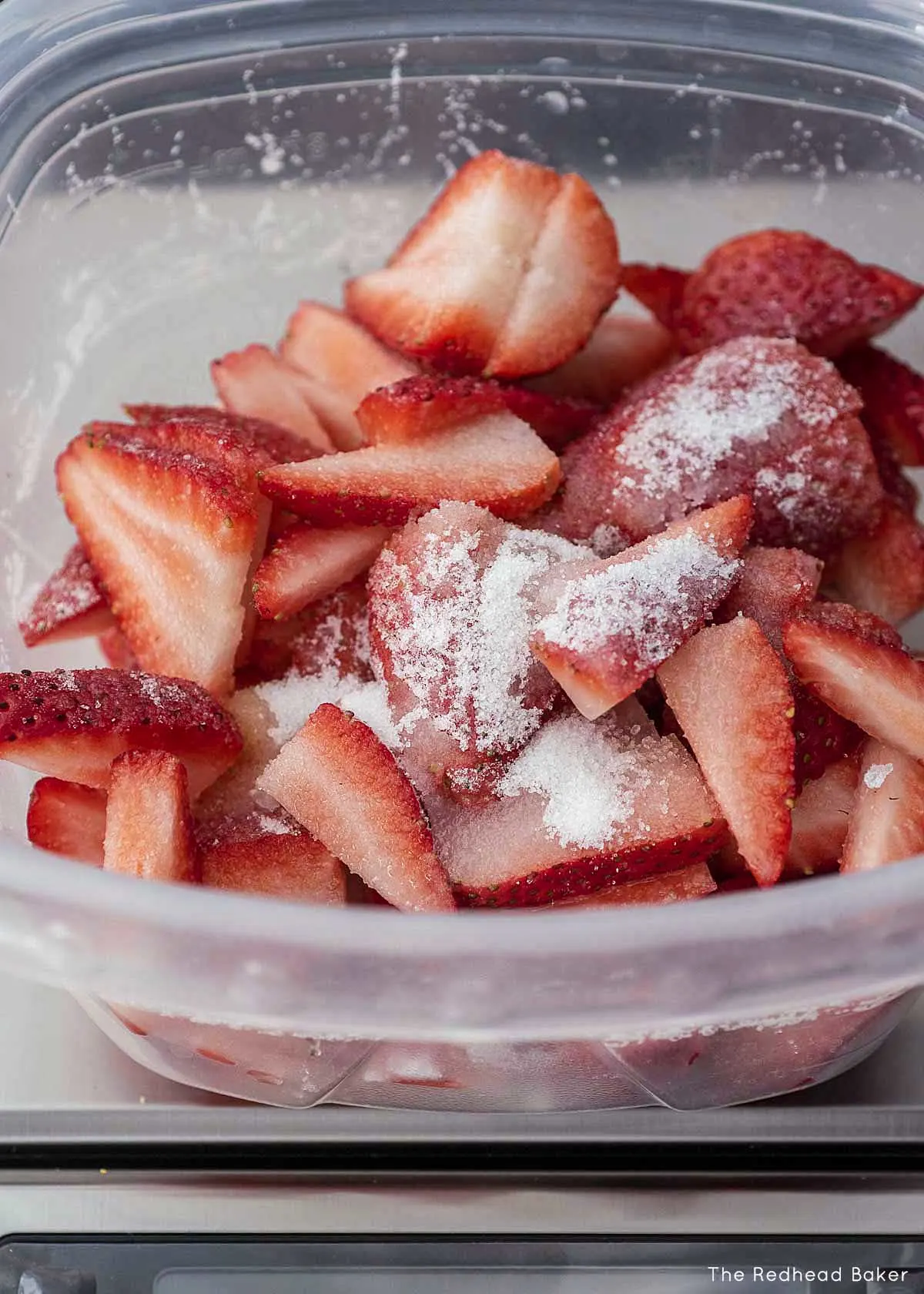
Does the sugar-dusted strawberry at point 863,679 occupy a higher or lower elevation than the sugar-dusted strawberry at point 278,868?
higher

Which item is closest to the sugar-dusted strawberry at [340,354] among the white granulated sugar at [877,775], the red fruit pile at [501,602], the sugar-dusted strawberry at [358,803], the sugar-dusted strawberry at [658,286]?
the red fruit pile at [501,602]

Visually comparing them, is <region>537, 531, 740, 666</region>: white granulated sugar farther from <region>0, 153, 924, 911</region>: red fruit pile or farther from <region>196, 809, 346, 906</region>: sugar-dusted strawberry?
<region>196, 809, 346, 906</region>: sugar-dusted strawberry

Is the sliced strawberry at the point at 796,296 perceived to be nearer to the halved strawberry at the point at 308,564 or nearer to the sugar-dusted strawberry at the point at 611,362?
the sugar-dusted strawberry at the point at 611,362

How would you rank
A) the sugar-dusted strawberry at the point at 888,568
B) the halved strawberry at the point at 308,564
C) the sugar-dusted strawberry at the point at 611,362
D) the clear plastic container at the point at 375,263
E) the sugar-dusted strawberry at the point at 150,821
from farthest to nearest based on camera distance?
the sugar-dusted strawberry at the point at 611,362 → the sugar-dusted strawberry at the point at 888,568 → the halved strawberry at the point at 308,564 → the sugar-dusted strawberry at the point at 150,821 → the clear plastic container at the point at 375,263

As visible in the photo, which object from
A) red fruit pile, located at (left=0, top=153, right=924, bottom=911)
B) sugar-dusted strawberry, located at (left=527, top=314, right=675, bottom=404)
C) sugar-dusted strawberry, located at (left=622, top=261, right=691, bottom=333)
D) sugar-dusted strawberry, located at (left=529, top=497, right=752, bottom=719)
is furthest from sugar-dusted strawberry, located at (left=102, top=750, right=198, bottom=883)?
sugar-dusted strawberry, located at (left=622, top=261, right=691, bottom=333)

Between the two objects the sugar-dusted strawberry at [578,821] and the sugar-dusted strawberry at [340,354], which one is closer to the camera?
the sugar-dusted strawberry at [578,821]

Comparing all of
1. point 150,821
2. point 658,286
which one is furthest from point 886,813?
point 658,286

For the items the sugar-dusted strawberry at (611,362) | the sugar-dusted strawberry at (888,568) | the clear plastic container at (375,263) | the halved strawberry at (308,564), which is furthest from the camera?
the sugar-dusted strawberry at (611,362)

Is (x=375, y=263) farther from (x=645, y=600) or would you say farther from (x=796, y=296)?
(x=645, y=600)
